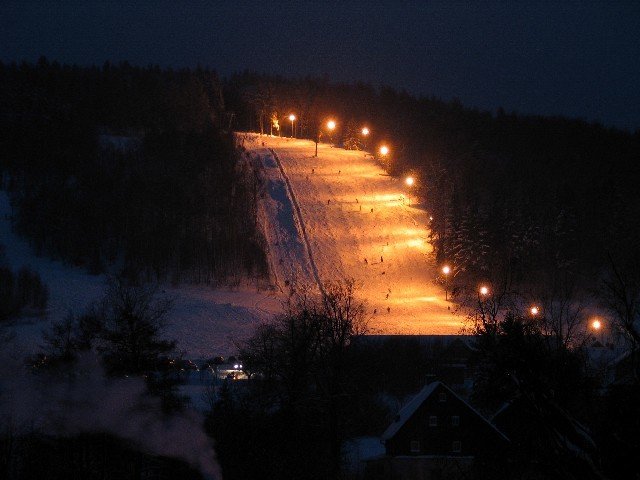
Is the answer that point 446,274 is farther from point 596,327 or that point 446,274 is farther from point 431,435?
point 431,435

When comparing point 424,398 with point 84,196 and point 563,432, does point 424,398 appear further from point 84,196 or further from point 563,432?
point 84,196

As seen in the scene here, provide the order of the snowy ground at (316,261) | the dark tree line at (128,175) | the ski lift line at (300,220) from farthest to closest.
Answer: the dark tree line at (128,175), the ski lift line at (300,220), the snowy ground at (316,261)

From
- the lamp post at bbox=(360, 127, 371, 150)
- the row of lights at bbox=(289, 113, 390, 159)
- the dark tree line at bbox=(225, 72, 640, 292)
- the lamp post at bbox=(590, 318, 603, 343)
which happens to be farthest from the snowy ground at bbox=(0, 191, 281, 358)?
the lamp post at bbox=(360, 127, 371, 150)

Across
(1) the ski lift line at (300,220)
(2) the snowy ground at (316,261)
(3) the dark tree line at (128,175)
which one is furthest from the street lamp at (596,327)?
(3) the dark tree line at (128,175)

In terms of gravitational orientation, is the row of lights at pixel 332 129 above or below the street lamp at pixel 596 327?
above

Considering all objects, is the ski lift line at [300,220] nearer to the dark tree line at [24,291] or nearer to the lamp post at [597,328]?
the lamp post at [597,328]

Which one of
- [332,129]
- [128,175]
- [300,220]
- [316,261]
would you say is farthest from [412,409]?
[332,129]
